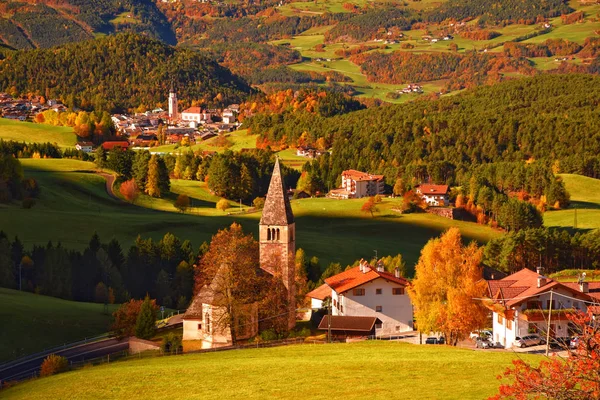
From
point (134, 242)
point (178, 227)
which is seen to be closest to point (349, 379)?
point (134, 242)

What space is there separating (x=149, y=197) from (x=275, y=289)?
100112mm

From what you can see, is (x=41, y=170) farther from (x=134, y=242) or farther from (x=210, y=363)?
(x=210, y=363)

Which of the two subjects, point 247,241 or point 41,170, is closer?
point 247,241

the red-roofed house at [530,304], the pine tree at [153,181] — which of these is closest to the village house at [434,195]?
the pine tree at [153,181]

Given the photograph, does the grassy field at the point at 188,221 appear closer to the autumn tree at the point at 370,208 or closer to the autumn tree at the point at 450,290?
the autumn tree at the point at 370,208

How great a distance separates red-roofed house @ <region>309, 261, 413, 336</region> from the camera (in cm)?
9181

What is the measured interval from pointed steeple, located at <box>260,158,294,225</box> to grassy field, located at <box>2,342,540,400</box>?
1761cm

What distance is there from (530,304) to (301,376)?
27.8m

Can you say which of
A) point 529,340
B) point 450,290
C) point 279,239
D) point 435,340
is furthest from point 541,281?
point 279,239

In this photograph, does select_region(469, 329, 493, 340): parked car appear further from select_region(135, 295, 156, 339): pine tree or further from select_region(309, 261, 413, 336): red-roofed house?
select_region(135, 295, 156, 339): pine tree

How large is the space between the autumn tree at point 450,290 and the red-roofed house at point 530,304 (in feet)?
8.53

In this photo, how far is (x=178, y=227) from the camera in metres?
147

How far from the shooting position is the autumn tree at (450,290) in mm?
73375

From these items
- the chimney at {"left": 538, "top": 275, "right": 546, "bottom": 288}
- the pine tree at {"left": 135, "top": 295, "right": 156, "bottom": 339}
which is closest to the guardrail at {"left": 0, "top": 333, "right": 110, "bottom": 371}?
the pine tree at {"left": 135, "top": 295, "right": 156, "bottom": 339}
